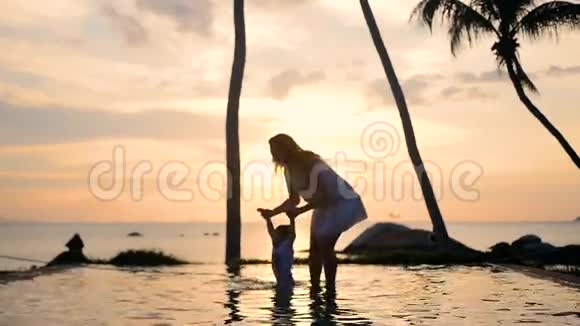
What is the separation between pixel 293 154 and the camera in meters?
9.84

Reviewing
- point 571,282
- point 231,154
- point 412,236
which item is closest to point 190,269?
point 231,154

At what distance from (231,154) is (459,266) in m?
6.21

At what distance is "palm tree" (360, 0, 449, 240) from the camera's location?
867 inches

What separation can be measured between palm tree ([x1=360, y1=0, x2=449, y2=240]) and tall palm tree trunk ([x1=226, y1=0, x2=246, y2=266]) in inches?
157

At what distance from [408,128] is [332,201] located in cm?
1299

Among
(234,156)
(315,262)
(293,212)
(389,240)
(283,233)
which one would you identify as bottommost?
(315,262)

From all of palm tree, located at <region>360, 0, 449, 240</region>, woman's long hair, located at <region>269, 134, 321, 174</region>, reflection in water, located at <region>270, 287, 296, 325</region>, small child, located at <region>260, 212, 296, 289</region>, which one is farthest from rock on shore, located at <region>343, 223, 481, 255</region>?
woman's long hair, located at <region>269, 134, 321, 174</region>

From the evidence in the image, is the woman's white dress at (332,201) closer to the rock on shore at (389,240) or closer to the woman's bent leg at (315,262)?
the woman's bent leg at (315,262)

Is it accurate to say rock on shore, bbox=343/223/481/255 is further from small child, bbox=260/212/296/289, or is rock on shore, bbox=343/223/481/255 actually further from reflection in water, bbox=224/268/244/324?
small child, bbox=260/212/296/289

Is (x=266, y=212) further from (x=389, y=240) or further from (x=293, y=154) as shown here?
(x=389, y=240)

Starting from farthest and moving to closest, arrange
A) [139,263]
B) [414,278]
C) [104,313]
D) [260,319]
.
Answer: [139,263] < [414,278] < [104,313] < [260,319]

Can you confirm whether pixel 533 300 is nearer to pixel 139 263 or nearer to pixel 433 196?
pixel 139 263

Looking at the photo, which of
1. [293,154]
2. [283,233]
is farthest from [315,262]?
[293,154]

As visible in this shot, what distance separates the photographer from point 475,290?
34.3 feet
